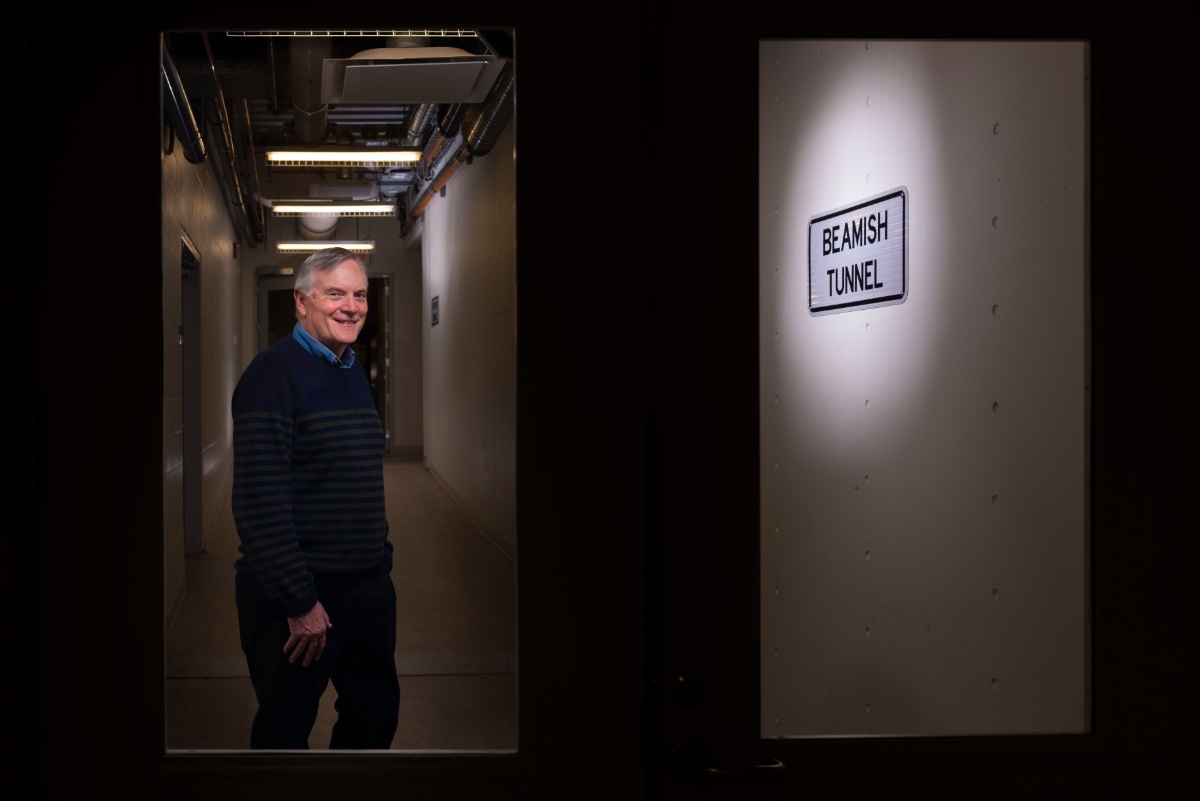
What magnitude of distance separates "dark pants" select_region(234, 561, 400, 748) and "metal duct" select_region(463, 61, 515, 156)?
3.36 meters

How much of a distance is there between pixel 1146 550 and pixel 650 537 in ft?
2.25

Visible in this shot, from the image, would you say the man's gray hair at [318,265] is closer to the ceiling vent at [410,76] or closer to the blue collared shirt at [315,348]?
the blue collared shirt at [315,348]

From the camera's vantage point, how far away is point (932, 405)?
2.28 meters

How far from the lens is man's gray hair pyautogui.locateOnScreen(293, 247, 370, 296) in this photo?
294cm

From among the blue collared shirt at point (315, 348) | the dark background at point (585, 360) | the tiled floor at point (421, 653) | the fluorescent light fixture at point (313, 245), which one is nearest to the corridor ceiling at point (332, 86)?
the blue collared shirt at point (315, 348)

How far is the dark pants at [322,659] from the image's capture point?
257cm

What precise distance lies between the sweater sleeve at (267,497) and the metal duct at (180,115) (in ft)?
6.90

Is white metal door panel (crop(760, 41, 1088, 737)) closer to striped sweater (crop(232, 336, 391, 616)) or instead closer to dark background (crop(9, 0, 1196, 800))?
dark background (crop(9, 0, 1196, 800))

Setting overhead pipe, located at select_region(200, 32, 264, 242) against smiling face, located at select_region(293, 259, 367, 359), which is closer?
smiling face, located at select_region(293, 259, 367, 359)

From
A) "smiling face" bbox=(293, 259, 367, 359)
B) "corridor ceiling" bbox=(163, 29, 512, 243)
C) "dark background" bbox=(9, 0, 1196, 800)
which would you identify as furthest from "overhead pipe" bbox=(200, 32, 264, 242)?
"dark background" bbox=(9, 0, 1196, 800)

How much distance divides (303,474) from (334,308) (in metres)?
0.51

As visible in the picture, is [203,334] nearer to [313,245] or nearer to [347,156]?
[347,156]

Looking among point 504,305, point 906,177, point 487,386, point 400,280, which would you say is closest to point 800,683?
point 906,177

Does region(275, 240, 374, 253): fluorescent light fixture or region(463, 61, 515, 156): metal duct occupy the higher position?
region(275, 240, 374, 253): fluorescent light fixture
